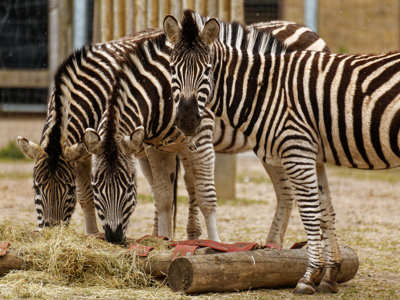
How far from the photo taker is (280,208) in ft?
23.9

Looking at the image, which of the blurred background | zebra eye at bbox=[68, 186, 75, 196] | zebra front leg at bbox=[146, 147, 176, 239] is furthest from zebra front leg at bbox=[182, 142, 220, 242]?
the blurred background

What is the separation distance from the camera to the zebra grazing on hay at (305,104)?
16.9ft

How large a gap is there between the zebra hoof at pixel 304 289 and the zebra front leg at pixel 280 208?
1.62 m

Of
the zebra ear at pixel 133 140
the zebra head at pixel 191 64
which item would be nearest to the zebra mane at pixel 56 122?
the zebra ear at pixel 133 140

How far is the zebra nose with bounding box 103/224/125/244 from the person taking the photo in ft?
19.0

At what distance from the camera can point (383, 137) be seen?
5.07 metres

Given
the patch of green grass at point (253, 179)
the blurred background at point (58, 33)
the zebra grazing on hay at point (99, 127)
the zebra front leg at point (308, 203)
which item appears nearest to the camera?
the zebra front leg at point (308, 203)

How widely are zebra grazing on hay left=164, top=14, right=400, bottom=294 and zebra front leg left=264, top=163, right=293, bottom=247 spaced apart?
1523 mm

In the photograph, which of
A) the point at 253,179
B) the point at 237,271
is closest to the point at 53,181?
the point at 237,271

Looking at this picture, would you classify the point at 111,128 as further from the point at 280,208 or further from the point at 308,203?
the point at 280,208

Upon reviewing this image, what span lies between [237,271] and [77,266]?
124cm

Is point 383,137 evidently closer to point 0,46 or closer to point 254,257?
point 254,257

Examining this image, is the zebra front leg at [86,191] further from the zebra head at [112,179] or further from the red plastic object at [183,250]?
the red plastic object at [183,250]

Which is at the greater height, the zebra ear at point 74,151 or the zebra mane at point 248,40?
the zebra mane at point 248,40
